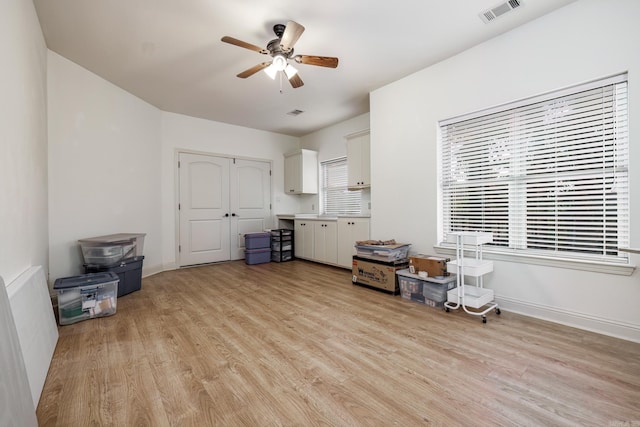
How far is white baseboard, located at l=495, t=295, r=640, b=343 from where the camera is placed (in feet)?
7.04

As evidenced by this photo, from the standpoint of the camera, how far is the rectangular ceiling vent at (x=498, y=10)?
2.30 metres

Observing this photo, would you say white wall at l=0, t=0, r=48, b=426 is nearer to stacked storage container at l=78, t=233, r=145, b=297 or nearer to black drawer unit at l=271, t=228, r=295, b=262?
stacked storage container at l=78, t=233, r=145, b=297

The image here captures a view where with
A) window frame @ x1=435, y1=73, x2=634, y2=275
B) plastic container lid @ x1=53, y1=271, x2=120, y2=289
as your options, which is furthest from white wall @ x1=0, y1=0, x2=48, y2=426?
window frame @ x1=435, y1=73, x2=634, y2=275

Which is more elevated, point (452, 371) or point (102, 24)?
point (102, 24)

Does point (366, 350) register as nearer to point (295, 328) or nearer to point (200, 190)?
point (295, 328)

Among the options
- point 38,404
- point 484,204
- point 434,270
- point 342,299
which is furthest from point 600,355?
point 38,404

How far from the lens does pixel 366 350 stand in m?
2.04

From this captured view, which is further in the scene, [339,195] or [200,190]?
[339,195]

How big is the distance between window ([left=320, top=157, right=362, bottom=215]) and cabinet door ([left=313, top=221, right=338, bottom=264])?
644 millimetres

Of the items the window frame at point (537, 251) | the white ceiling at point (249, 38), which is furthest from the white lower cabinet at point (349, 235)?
the white ceiling at point (249, 38)

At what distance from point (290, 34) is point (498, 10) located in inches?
71.6

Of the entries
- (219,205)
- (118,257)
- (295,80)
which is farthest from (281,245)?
(295,80)

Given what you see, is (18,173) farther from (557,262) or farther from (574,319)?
(574,319)

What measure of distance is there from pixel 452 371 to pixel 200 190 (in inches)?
188
